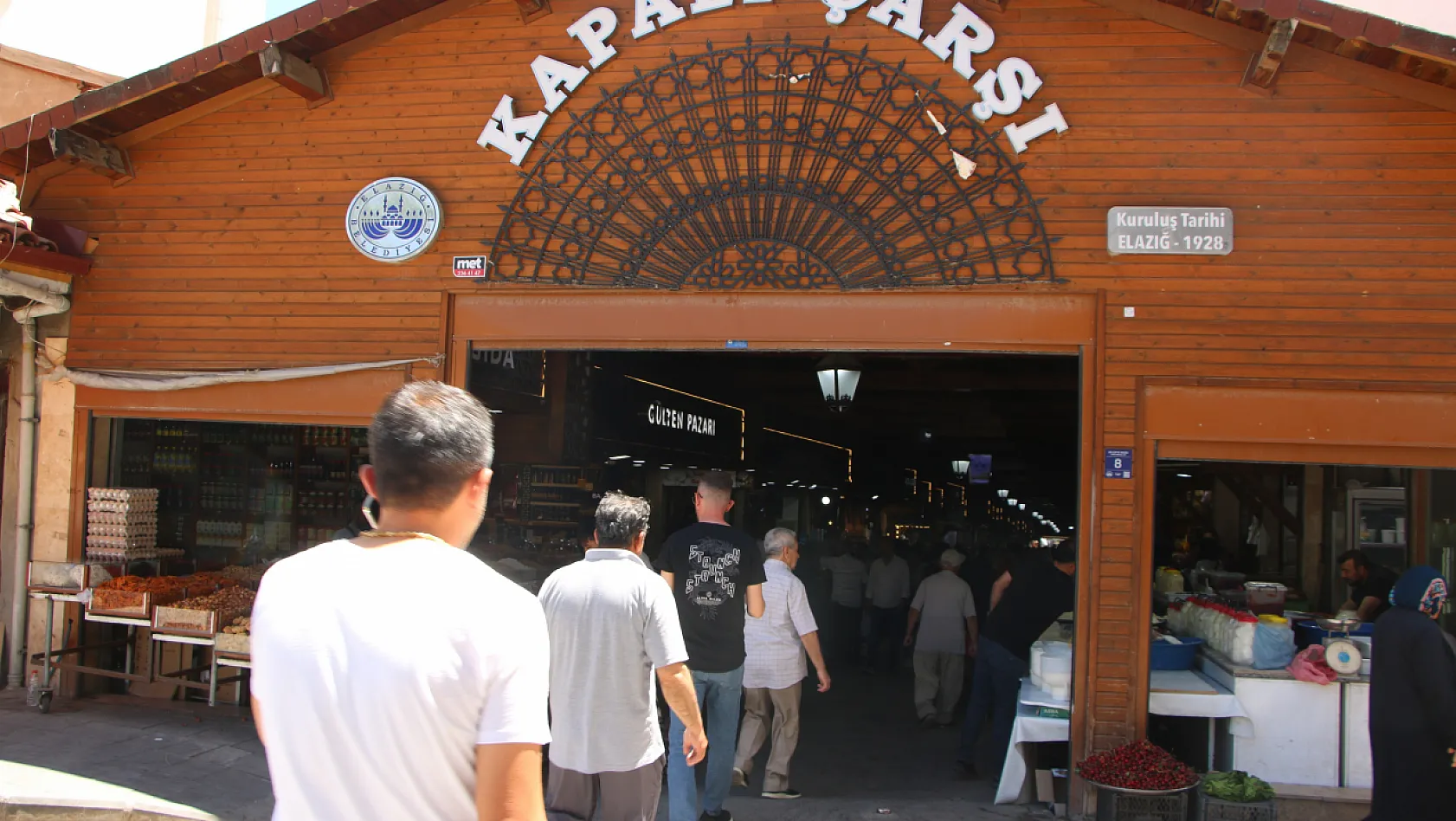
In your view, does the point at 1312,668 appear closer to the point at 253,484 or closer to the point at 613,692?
the point at 613,692

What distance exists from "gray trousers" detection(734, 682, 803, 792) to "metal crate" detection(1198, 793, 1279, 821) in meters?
2.32

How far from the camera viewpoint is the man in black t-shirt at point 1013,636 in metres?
7.46

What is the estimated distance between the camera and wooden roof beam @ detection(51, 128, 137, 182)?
7.73 m

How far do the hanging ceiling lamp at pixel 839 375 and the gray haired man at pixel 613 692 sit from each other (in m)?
5.32

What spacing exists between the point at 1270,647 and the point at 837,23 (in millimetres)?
4654

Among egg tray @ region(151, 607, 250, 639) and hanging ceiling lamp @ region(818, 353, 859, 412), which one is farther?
hanging ceiling lamp @ region(818, 353, 859, 412)

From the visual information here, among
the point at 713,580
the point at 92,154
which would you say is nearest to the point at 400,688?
the point at 713,580

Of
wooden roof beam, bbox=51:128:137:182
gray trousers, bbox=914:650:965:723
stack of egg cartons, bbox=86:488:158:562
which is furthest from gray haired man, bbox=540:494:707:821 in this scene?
wooden roof beam, bbox=51:128:137:182

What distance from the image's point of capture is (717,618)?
578 cm

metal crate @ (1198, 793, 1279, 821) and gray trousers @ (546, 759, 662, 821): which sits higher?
gray trousers @ (546, 759, 662, 821)

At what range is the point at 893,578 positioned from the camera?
479 inches

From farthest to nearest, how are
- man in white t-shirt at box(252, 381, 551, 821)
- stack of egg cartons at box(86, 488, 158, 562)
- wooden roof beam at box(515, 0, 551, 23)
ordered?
stack of egg cartons at box(86, 488, 158, 562) < wooden roof beam at box(515, 0, 551, 23) < man in white t-shirt at box(252, 381, 551, 821)

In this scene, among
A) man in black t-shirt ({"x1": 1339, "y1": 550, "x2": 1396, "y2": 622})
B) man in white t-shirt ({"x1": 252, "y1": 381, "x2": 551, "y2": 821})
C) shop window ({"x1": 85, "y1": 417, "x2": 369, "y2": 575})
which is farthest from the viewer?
shop window ({"x1": 85, "y1": 417, "x2": 369, "y2": 575})

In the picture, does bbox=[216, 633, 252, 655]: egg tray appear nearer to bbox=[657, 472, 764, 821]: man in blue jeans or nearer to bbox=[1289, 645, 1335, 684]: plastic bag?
bbox=[657, 472, 764, 821]: man in blue jeans
